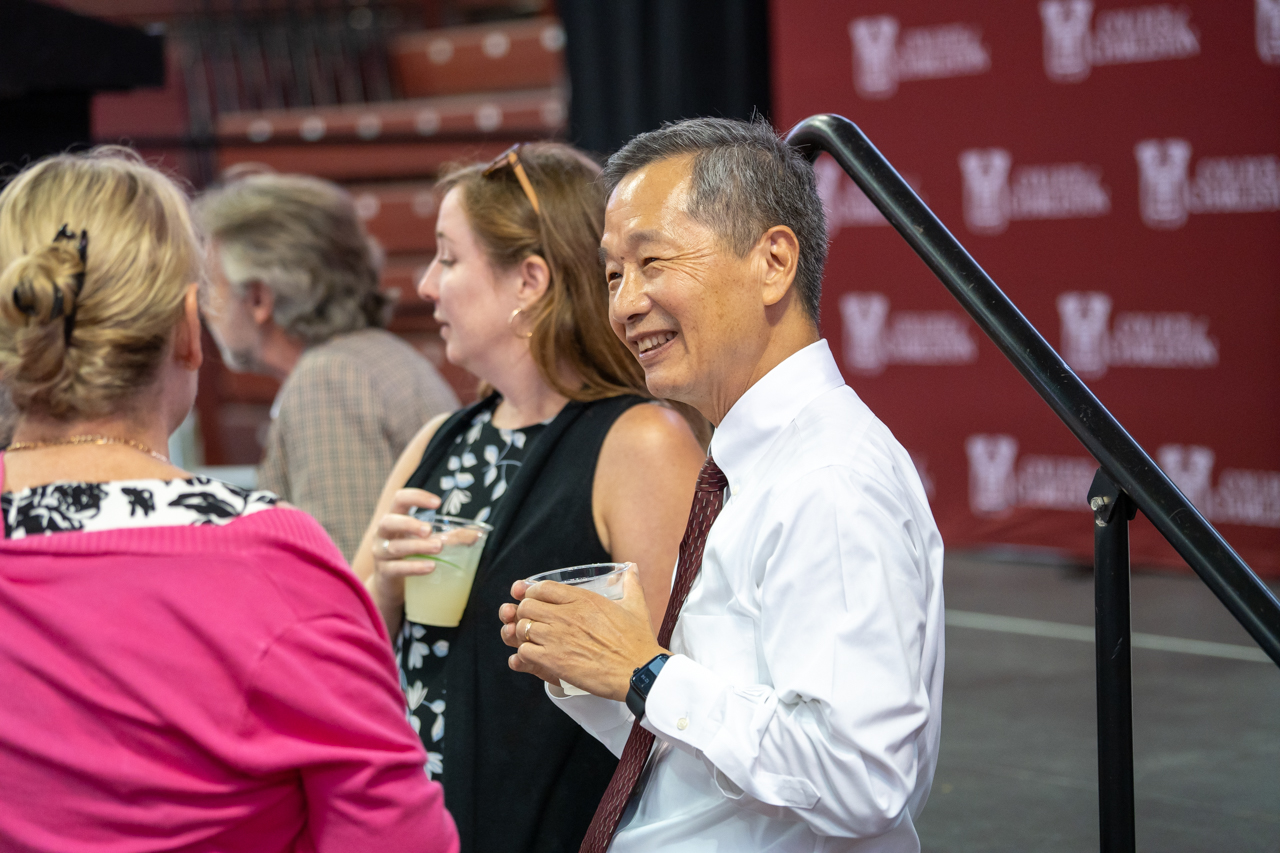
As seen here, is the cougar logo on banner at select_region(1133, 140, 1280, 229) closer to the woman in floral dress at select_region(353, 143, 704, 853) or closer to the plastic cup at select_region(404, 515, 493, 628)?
the woman in floral dress at select_region(353, 143, 704, 853)

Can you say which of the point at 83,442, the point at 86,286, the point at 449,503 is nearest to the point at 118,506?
the point at 83,442

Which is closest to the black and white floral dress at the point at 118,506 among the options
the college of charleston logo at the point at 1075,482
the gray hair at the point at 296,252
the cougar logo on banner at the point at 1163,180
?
the gray hair at the point at 296,252

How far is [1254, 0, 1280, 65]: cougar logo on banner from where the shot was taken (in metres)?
4.57

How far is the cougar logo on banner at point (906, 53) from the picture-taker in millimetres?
5375

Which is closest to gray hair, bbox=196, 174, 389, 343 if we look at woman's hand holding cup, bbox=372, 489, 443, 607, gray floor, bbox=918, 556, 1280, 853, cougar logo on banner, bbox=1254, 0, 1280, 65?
woman's hand holding cup, bbox=372, 489, 443, 607

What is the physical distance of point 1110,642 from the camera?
130 cm

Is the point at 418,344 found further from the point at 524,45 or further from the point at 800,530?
the point at 800,530

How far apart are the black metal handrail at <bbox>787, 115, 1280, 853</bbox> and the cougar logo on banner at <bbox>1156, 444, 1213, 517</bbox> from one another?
396 cm

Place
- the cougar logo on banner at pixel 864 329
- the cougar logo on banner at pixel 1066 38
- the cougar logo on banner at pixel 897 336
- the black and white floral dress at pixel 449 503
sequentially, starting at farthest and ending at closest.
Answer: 1. the cougar logo on banner at pixel 864 329
2. the cougar logo on banner at pixel 897 336
3. the cougar logo on banner at pixel 1066 38
4. the black and white floral dress at pixel 449 503

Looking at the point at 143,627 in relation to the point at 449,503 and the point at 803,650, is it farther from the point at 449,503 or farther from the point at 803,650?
the point at 449,503

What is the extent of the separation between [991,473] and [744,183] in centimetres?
447

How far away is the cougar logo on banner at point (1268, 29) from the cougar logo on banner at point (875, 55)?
1.52 meters

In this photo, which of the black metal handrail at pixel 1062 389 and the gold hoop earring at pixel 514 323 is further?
the gold hoop earring at pixel 514 323

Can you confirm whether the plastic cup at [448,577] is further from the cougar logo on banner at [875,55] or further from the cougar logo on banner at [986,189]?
the cougar logo on banner at [875,55]
